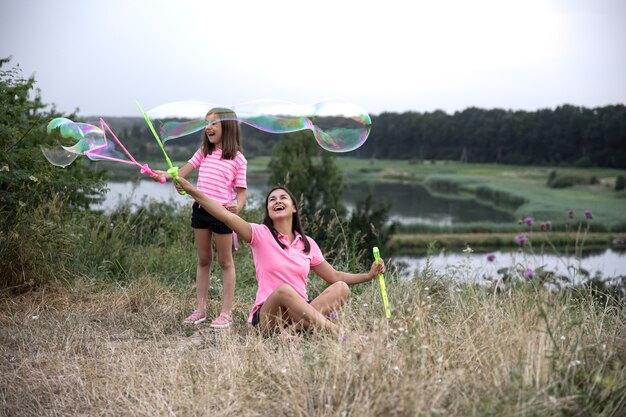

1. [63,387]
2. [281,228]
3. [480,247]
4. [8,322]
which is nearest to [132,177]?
[8,322]

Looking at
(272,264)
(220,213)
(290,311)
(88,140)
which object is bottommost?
(290,311)

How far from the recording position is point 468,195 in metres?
71.5

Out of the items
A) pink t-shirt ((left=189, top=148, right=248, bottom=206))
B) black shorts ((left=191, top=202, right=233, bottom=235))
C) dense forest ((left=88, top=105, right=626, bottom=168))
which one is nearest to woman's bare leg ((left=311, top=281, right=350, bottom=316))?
black shorts ((left=191, top=202, right=233, bottom=235))

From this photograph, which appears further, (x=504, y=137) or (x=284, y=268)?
(x=504, y=137)

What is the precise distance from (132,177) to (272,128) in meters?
4.31

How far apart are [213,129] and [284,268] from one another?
3.64 feet

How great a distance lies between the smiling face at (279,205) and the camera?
420cm

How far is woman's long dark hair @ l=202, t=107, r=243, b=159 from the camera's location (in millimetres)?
4496

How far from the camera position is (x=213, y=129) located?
454 centimetres

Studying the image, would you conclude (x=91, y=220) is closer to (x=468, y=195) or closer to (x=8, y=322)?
(x=8, y=322)

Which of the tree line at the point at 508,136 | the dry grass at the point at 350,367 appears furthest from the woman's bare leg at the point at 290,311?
the tree line at the point at 508,136

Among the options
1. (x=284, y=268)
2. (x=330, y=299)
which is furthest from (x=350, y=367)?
(x=284, y=268)

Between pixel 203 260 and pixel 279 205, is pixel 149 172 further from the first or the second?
pixel 203 260

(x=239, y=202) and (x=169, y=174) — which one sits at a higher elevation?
(x=169, y=174)
